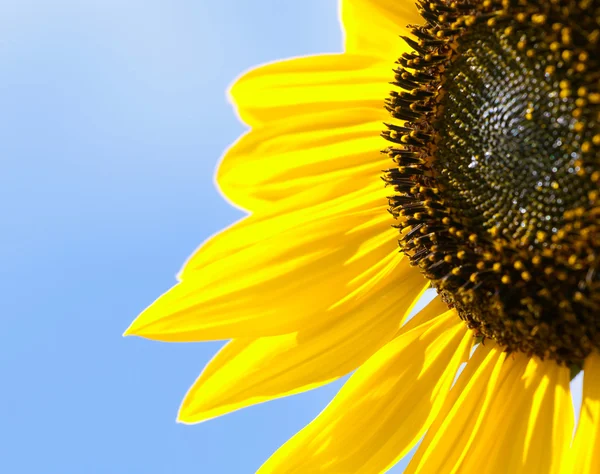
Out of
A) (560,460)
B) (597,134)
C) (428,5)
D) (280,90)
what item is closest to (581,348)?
(560,460)

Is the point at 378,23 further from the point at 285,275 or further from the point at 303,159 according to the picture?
the point at 285,275

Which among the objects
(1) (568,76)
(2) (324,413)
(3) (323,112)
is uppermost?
(3) (323,112)

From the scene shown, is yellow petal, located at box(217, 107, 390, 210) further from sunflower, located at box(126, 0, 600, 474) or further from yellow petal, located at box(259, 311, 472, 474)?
yellow petal, located at box(259, 311, 472, 474)

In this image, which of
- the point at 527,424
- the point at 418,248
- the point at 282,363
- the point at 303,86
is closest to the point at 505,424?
the point at 527,424

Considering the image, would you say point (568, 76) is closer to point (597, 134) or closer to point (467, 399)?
point (597, 134)

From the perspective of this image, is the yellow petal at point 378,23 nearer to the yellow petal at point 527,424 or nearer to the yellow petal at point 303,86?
the yellow petal at point 303,86

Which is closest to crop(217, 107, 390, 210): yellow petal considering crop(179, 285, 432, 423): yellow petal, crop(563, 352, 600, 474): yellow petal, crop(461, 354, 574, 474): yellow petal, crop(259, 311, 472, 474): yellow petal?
crop(179, 285, 432, 423): yellow petal
